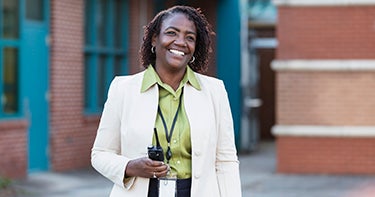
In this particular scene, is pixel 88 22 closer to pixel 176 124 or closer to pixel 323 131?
pixel 323 131

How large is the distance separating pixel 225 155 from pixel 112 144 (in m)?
0.50

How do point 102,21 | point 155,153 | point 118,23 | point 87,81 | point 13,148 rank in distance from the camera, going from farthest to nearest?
point 118,23
point 102,21
point 87,81
point 13,148
point 155,153

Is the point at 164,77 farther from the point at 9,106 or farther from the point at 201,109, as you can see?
the point at 9,106

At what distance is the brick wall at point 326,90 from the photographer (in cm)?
1405

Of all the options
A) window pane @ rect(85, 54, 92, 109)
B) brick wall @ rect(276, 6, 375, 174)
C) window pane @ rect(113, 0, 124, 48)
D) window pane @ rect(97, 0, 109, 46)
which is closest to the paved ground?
brick wall @ rect(276, 6, 375, 174)

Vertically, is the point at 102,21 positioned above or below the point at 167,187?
above

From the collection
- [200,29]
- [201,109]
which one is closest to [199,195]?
[201,109]

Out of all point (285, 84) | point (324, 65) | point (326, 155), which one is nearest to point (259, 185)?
point (326, 155)

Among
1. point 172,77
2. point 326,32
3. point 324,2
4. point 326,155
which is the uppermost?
point 324,2

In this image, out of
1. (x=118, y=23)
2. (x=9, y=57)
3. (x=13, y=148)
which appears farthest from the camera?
(x=118, y=23)

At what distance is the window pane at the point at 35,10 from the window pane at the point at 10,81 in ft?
2.55

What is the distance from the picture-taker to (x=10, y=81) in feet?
42.1

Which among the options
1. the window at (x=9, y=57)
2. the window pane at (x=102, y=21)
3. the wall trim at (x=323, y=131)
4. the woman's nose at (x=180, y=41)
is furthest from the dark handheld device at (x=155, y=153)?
the window pane at (x=102, y=21)

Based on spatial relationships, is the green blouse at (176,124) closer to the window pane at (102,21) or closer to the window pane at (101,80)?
the window pane at (102,21)
